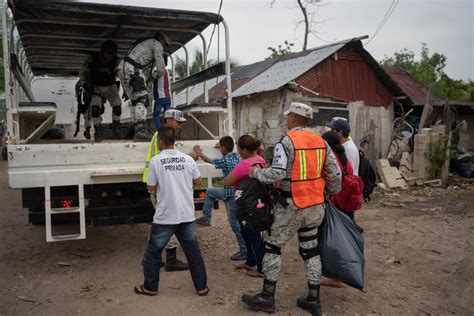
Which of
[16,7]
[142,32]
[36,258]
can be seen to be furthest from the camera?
[142,32]

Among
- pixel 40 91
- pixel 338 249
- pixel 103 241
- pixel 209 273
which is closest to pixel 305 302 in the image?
pixel 338 249

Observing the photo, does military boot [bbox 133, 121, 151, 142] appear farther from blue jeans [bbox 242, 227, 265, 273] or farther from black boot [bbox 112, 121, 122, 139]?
blue jeans [bbox 242, 227, 265, 273]

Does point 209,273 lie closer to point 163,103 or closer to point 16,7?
point 163,103

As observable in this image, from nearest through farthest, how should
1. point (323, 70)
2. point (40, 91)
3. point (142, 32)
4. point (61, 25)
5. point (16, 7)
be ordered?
point (16, 7) < point (61, 25) < point (142, 32) < point (40, 91) < point (323, 70)

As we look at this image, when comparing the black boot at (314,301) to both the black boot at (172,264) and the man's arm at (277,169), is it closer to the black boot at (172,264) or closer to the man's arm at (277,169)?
the man's arm at (277,169)

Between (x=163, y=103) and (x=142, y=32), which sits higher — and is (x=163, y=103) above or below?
below

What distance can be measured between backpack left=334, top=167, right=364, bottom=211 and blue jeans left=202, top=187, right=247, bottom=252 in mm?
1155

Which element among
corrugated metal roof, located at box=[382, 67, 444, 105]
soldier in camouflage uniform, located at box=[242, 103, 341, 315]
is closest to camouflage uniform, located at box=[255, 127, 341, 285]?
soldier in camouflage uniform, located at box=[242, 103, 341, 315]

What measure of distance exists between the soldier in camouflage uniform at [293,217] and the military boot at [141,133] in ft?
6.37

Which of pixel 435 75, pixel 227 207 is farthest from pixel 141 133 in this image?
pixel 435 75

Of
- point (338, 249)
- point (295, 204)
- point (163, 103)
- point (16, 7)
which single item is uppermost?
point (16, 7)

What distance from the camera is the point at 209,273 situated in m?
4.80

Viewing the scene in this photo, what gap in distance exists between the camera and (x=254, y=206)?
12.4ft

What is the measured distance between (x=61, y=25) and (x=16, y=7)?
3.57 ft
